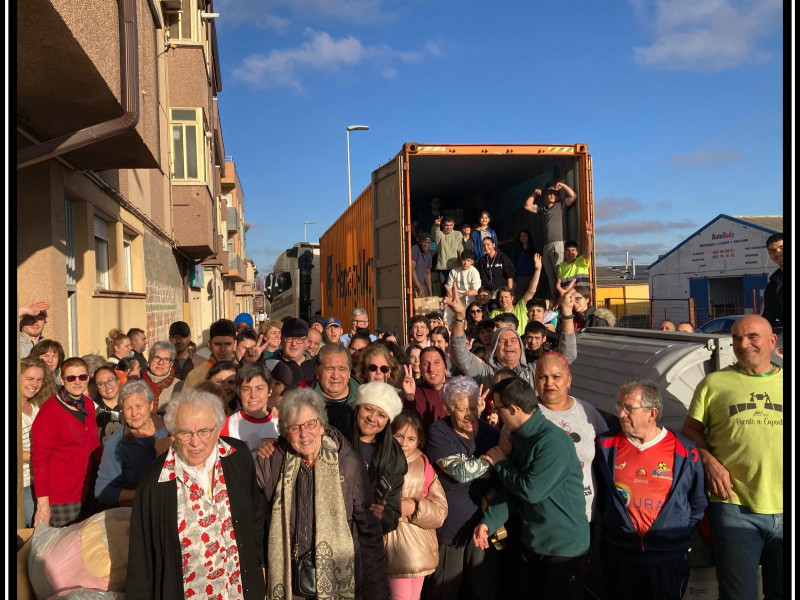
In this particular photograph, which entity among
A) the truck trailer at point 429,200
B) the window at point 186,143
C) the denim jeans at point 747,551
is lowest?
the denim jeans at point 747,551

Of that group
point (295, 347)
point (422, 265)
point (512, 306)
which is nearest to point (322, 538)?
point (295, 347)

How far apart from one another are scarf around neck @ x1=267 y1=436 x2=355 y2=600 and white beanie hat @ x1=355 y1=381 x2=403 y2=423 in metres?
0.45

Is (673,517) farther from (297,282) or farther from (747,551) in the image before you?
(297,282)

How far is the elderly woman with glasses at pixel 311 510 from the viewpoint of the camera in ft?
9.72

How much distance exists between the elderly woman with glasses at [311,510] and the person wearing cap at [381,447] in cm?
13

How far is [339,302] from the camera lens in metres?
13.8

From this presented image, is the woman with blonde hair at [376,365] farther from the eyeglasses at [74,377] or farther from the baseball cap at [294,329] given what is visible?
the eyeglasses at [74,377]

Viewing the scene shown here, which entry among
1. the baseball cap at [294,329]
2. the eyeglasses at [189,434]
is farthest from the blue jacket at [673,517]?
the baseball cap at [294,329]

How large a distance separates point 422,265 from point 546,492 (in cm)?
Answer: 646

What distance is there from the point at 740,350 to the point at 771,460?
589 mm

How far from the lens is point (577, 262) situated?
8.38 m

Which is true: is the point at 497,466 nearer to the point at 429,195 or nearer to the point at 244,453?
the point at 244,453

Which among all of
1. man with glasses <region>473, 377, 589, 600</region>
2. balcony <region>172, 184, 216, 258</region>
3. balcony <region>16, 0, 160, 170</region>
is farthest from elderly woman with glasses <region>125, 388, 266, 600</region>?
balcony <region>172, 184, 216, 258</region>

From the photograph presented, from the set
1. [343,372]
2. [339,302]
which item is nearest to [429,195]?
[339,302]
